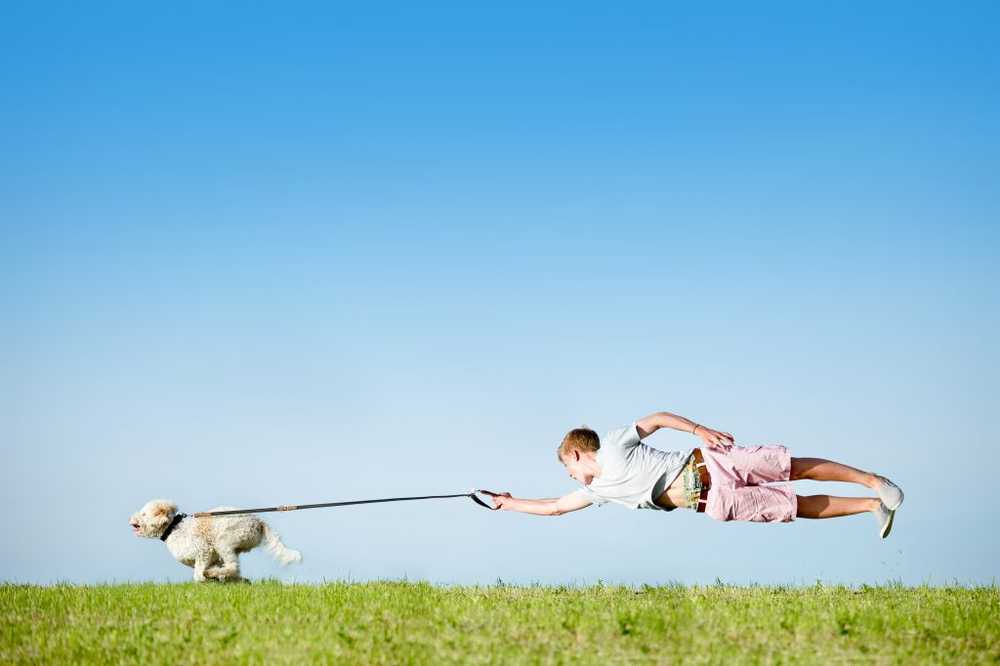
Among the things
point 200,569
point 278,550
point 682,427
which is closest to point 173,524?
point 200,569

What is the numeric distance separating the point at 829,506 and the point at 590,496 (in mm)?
2591

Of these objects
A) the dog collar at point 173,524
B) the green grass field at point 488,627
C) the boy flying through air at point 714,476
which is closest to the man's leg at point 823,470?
the boy flying through air at point 714,476

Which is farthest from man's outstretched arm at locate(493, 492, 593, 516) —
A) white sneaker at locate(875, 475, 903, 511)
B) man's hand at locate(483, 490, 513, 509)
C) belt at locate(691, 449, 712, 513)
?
white sneaker at locate(875, 475, 903, 511)

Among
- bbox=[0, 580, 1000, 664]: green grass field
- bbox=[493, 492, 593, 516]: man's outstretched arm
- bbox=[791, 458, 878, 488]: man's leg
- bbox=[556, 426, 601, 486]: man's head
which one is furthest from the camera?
bbox=[493, 492, 593, 516]: man's outstretched arm

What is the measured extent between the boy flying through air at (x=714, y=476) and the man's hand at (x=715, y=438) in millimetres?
11

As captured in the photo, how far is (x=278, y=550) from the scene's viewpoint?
12.9m

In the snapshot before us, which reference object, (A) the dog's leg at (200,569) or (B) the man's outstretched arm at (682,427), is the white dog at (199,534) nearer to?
(A) the dog's leg at (200,569)

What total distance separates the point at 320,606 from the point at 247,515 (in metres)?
3.21

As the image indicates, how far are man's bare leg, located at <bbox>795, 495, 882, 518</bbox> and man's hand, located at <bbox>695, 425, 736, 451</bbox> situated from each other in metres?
1.00

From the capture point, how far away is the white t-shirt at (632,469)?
10.5 m

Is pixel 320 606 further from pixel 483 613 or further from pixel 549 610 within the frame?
pixel 549 610

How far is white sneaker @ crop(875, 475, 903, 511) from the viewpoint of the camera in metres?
10.3

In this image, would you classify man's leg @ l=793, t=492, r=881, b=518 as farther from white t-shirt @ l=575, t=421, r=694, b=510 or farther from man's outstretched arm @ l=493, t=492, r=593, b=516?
man's outstretched arm @ l=493, t=492, r=593, b=516

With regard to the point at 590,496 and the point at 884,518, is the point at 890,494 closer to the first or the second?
the point at 884,518
